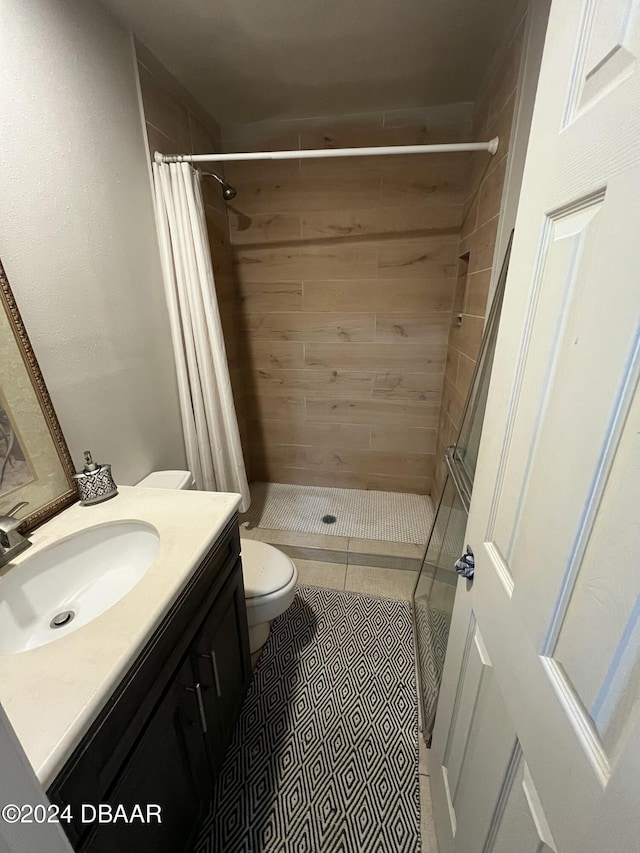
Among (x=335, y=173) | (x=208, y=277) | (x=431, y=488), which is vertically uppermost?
(x=335, y=173)

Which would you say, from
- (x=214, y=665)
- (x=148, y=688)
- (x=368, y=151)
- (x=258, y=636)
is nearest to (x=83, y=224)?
(x=368, y=151)

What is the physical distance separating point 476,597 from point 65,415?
4.16 feet

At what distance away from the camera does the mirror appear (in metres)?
0.89

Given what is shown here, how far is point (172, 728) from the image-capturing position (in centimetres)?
78

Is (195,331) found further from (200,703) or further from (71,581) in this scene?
(200,703)

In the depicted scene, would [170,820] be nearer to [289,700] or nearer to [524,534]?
[289,700]

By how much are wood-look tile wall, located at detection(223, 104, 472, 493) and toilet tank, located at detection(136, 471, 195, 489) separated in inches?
45.5

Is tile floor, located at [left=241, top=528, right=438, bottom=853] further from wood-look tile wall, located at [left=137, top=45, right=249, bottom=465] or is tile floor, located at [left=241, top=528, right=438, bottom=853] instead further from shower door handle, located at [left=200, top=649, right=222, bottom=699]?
wood-look tile wall, located at [left=137, top=45, right=249, bottom=465]

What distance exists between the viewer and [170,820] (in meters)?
0.80

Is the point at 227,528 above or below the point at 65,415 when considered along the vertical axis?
below

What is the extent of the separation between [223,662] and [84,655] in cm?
57

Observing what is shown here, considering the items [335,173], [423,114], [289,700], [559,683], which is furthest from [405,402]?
[559,683]

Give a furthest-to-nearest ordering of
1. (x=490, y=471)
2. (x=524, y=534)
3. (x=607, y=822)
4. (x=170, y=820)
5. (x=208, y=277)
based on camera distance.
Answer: (x=208, y=277), (x=170, y=820), (x=490, y=471), (x=524, y=534), (x=607, y=822)

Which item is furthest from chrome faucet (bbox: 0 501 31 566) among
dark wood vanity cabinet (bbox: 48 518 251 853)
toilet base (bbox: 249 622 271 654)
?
toilet base (bbox: 249 622 271 654)
